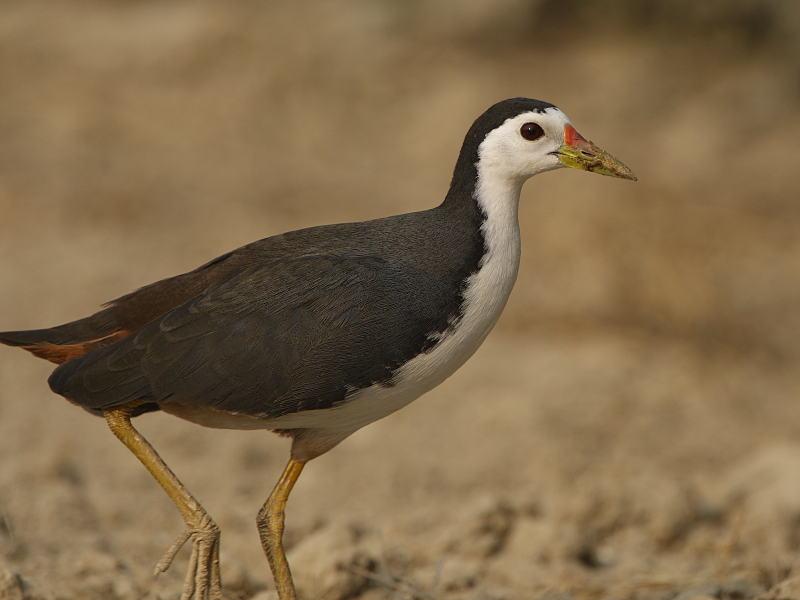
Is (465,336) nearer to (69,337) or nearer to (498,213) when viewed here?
(498,213)

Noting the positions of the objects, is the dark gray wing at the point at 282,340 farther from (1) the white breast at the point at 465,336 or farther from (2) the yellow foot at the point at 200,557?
(2) the yellow foot at the point at 200,557

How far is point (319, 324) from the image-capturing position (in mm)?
3707

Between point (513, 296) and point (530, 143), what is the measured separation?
491 centimetres

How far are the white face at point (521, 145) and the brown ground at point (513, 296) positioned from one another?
2056 millimetres

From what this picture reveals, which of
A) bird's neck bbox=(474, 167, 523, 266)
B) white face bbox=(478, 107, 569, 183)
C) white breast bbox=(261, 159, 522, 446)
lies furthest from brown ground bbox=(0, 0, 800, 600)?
white face bbox=(478, 107, 569, 183)

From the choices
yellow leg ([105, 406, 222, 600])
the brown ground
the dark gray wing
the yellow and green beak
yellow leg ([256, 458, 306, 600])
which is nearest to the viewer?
the dark gray wing

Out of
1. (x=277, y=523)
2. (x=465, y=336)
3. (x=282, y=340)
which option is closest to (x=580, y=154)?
(x=465, y=336)

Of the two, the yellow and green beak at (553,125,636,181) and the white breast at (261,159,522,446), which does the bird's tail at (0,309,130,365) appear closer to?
the white breast at (261,159,522,446)

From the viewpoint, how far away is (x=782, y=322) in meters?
8.99

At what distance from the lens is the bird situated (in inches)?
145

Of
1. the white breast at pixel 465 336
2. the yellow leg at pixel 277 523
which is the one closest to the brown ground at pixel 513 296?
the yellow leg at pixel 277 523

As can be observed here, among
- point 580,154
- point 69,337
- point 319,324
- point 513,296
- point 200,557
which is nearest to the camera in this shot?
point 319,324

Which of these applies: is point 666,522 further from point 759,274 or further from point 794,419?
point 759,274

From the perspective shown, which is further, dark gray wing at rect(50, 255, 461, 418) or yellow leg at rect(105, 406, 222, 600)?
yellow leg at rect(105, 406, 222, 600)
